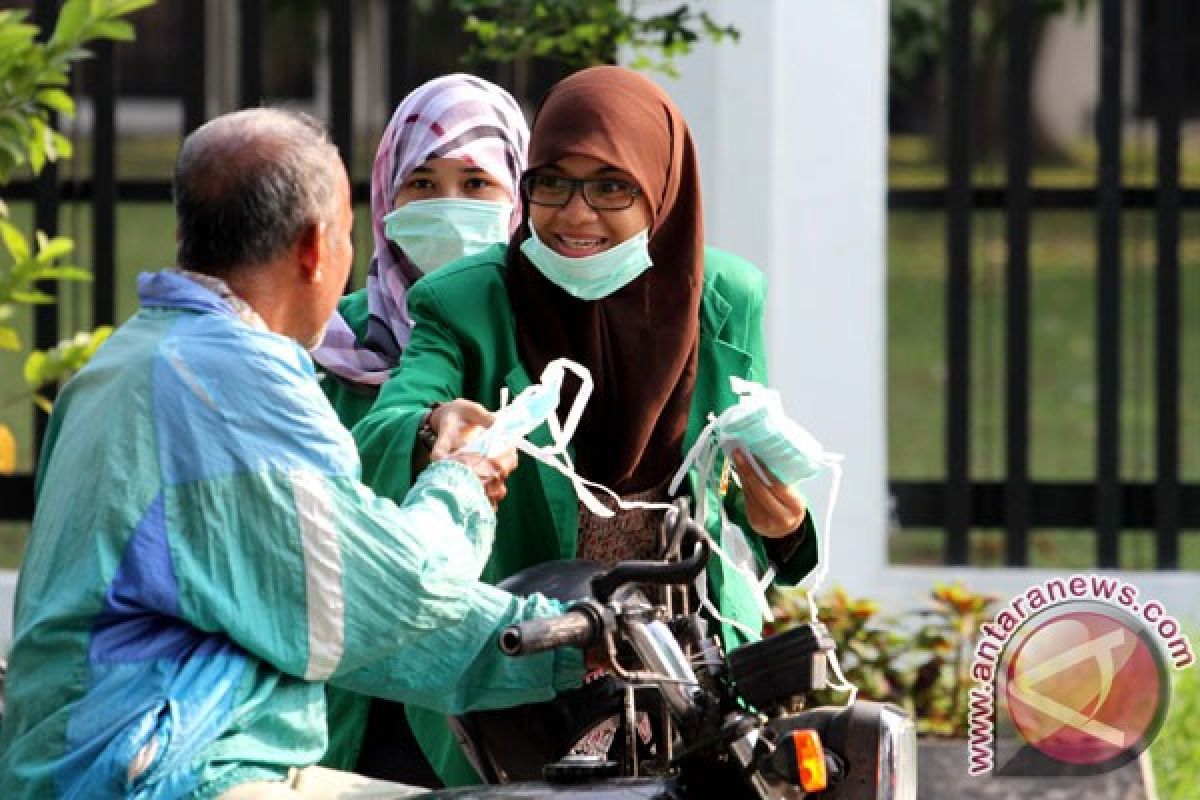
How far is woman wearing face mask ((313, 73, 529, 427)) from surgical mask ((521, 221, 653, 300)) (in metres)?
0.61

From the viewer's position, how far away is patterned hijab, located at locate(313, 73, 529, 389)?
4.04 m

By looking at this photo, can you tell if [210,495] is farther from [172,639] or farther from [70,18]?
[70,18]

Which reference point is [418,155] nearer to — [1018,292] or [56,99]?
[56,99]

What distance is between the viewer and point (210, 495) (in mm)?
2508

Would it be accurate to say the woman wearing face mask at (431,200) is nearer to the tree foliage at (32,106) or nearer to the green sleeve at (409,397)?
the green sleeve at (409,397)

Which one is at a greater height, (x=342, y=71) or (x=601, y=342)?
(x=342, y=71)

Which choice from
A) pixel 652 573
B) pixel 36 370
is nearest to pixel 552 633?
pixel 652 573

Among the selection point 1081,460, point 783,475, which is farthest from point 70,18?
point 1081,460

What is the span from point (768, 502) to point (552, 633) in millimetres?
779

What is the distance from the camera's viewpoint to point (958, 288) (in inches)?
275

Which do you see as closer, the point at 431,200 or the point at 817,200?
the point at 431,200

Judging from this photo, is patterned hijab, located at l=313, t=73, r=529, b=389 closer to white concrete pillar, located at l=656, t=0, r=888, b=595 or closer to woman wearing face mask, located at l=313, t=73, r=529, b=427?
woman wearing face mask, located at l=313, t=73, r=529, b=427

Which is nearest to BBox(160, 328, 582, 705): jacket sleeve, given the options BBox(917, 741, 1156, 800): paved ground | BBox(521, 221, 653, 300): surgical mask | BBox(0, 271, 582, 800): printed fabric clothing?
BBox(0, 271, 582, 800): printed fabric clothing

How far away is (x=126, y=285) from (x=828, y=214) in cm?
1178
